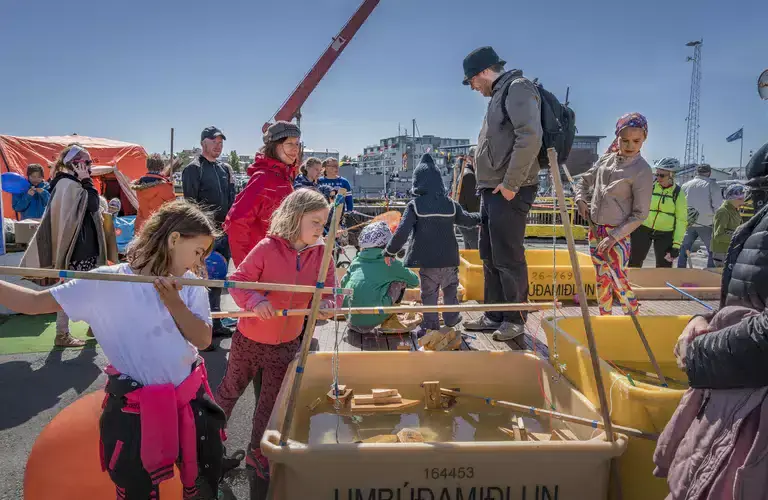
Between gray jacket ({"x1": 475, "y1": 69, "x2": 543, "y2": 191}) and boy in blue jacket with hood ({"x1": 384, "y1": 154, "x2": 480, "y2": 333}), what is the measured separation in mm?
719

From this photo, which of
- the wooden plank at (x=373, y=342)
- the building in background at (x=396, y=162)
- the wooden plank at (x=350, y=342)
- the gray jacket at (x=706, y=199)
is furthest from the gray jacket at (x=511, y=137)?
the building in background at (x=396, y=162)

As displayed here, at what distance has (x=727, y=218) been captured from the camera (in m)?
7.30

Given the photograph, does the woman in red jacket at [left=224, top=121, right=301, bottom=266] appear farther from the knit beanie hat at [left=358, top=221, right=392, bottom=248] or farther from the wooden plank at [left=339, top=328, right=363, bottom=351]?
the wooden plank at [left=339, top=328, right=363, bottom=351]

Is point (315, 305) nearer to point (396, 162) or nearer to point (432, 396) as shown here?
point (432, 396)

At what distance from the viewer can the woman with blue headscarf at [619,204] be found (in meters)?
4.19

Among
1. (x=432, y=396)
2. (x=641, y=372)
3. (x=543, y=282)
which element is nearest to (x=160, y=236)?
(x=432, y=396)

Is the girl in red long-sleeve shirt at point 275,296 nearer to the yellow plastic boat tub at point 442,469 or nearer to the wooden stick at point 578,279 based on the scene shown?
the yellow plastic boat tub at point 442,469

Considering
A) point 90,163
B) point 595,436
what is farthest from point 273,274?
point 90,163

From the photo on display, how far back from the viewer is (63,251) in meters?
4.43

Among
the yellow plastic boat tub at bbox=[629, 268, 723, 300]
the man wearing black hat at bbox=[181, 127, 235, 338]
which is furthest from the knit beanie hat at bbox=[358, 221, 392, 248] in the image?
the yellow plastic boat tub at bbox=[629, 268, 723, 300]

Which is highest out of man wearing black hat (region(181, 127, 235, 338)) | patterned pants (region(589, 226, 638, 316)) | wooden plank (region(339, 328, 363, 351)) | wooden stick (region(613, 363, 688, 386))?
man wearing black hat (region(181, 127, 235, 338))

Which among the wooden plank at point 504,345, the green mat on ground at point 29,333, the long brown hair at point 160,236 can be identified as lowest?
the green mat on ground at point 29,333

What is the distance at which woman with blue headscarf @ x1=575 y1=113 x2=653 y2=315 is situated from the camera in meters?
4.19

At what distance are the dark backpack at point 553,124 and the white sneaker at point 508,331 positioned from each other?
4.78 feet
